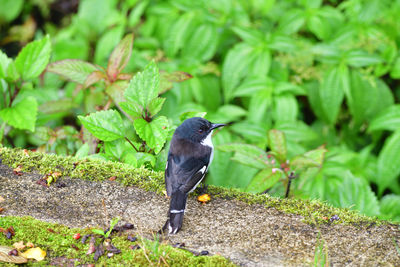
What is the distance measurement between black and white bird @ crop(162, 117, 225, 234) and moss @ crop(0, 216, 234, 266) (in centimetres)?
30

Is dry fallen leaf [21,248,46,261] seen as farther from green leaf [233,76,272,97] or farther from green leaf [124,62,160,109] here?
green leaf [233,76,272,97]

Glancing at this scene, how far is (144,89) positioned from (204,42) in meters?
2.54

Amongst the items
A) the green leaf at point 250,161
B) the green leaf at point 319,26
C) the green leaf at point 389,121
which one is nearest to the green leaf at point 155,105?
the green leaf at point 250,161

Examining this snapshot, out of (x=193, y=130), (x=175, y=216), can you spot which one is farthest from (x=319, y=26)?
(x=175, y=216)

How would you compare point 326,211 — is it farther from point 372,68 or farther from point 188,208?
point 372,68

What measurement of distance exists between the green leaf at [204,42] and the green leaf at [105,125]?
2614mm

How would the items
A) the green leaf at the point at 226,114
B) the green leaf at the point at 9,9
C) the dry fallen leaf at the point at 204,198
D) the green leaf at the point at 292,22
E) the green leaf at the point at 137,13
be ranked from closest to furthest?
the dry fallen leaf at the point at 204,198, the green leaf at the point at 226,114, the green leaf at the point at 292,22, the green leaf at the point at 137,13, the green leaf at the point at 9,9

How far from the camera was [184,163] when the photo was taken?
3.06 m

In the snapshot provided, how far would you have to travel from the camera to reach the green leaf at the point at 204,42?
223 inches

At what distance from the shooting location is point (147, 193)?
3.09 m

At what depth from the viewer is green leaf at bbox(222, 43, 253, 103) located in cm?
526

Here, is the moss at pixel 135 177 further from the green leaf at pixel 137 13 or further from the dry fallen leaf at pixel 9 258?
the green leaf at pixel 137 13

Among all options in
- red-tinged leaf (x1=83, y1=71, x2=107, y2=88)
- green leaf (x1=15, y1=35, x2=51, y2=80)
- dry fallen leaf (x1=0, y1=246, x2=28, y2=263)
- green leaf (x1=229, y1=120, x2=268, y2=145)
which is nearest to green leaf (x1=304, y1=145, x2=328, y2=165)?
green leaf (x1=229, y1=120, x2=268, y2=145)

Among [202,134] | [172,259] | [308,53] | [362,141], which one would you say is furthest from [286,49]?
[172,259]
